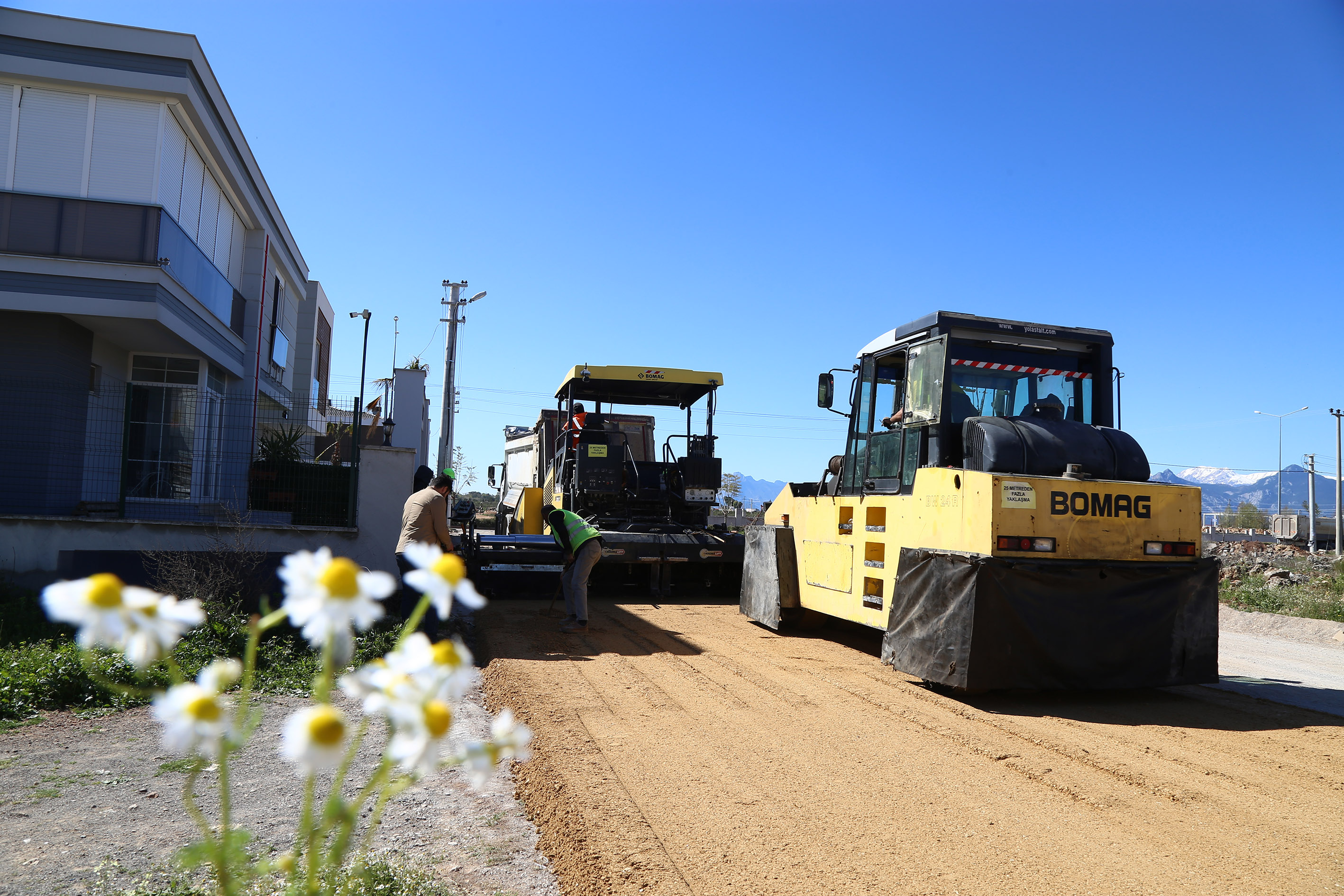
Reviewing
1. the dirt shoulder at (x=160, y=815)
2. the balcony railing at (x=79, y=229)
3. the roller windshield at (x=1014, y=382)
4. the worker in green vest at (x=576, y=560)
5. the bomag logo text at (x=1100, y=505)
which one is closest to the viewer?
the dirt shoulder at (x=160, y=815)

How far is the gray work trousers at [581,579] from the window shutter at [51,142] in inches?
343

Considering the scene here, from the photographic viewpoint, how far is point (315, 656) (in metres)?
7.47

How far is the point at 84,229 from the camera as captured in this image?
11773 mm

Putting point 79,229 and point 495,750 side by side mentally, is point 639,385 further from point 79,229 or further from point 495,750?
point 495,750

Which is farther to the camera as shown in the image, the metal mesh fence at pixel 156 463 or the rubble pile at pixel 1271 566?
the rubble pile at pixel 1271 566

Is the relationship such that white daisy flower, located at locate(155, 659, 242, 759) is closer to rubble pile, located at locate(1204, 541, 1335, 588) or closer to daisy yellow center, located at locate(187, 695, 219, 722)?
daisy yellow center, located at locate(187, 695, 219, 722)

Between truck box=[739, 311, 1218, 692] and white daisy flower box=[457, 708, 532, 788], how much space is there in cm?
563

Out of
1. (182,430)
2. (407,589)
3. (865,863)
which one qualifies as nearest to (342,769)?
(865,863)

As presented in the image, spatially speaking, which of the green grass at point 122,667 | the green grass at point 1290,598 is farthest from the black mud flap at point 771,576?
the green grass at point 1290,598

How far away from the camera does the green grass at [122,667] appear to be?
5934mm

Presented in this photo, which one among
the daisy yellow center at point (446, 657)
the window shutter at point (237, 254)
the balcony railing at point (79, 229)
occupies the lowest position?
the daisy yellow center at point (446, 657)

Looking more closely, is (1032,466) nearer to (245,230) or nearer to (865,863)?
(865,863)

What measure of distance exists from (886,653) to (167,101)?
1212 centimetres

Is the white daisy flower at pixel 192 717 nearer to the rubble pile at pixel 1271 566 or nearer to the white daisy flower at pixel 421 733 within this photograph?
the white daisy flower at pixel 421 733
